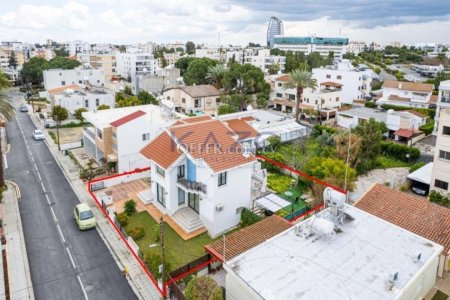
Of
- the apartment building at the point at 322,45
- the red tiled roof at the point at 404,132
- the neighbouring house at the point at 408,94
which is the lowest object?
the red tiled roof at the point at 404,132

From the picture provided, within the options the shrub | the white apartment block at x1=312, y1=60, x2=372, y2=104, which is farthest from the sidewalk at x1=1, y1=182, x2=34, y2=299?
the white apartment block at x1=312, y1=60, x2=372, y2=104

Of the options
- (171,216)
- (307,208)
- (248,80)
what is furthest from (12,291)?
(248,80)

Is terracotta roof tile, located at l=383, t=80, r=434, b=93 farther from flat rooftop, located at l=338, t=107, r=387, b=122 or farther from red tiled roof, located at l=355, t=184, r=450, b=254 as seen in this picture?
red tiled roof, located at l=355, t=184, r=450, b=254

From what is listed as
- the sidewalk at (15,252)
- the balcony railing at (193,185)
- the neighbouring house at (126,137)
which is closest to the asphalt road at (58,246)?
the sidewalk at (15,252)

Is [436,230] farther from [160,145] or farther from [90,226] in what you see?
[90,226]

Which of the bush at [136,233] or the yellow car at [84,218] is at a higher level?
the yellow car at [84,218]

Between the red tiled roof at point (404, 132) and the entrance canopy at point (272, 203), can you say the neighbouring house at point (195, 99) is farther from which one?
the entrance canopy at point (272, 203)

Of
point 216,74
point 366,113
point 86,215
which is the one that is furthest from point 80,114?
point 366,113
